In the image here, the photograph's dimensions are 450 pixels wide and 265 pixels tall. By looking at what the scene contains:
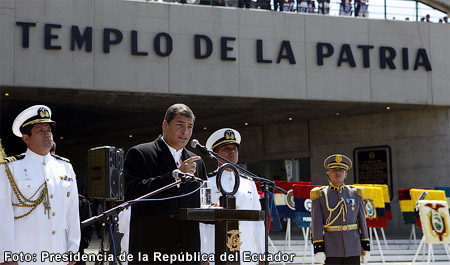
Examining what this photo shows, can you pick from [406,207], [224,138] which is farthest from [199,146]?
[406,207]

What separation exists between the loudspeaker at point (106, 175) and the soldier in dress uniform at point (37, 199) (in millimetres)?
320

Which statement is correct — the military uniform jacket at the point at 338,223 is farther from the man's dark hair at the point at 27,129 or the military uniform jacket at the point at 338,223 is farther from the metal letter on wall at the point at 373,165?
the metal letter on wall at the point at 373,165

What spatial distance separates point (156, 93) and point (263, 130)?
8.53 metres

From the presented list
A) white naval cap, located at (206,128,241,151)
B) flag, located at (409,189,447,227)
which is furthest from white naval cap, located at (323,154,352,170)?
flag, located at (409,189,447,227)

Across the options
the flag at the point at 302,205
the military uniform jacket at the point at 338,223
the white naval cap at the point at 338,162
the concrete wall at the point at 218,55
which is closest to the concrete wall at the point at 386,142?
the concrete wall at the point at 218,55

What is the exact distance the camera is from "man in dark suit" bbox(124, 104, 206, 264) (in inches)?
169

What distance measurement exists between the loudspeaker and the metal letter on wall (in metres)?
17.7

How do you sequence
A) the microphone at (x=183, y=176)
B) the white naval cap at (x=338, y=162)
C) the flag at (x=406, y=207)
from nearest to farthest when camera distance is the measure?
the microphone at (x=183, y=176)
the white naval cap at (x=338, y=162)
the flag at (x=406, y=207)

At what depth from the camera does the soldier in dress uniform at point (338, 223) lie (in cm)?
692

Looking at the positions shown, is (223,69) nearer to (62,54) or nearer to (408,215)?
(62,54)

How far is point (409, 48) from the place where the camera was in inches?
776

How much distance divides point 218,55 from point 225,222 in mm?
14254

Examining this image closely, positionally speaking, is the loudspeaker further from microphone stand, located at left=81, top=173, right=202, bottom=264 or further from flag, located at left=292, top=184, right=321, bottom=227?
flag, located at left=292, top=184, right=321, bottom=227

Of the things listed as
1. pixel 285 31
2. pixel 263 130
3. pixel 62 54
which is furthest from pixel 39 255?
pixel 263 130
